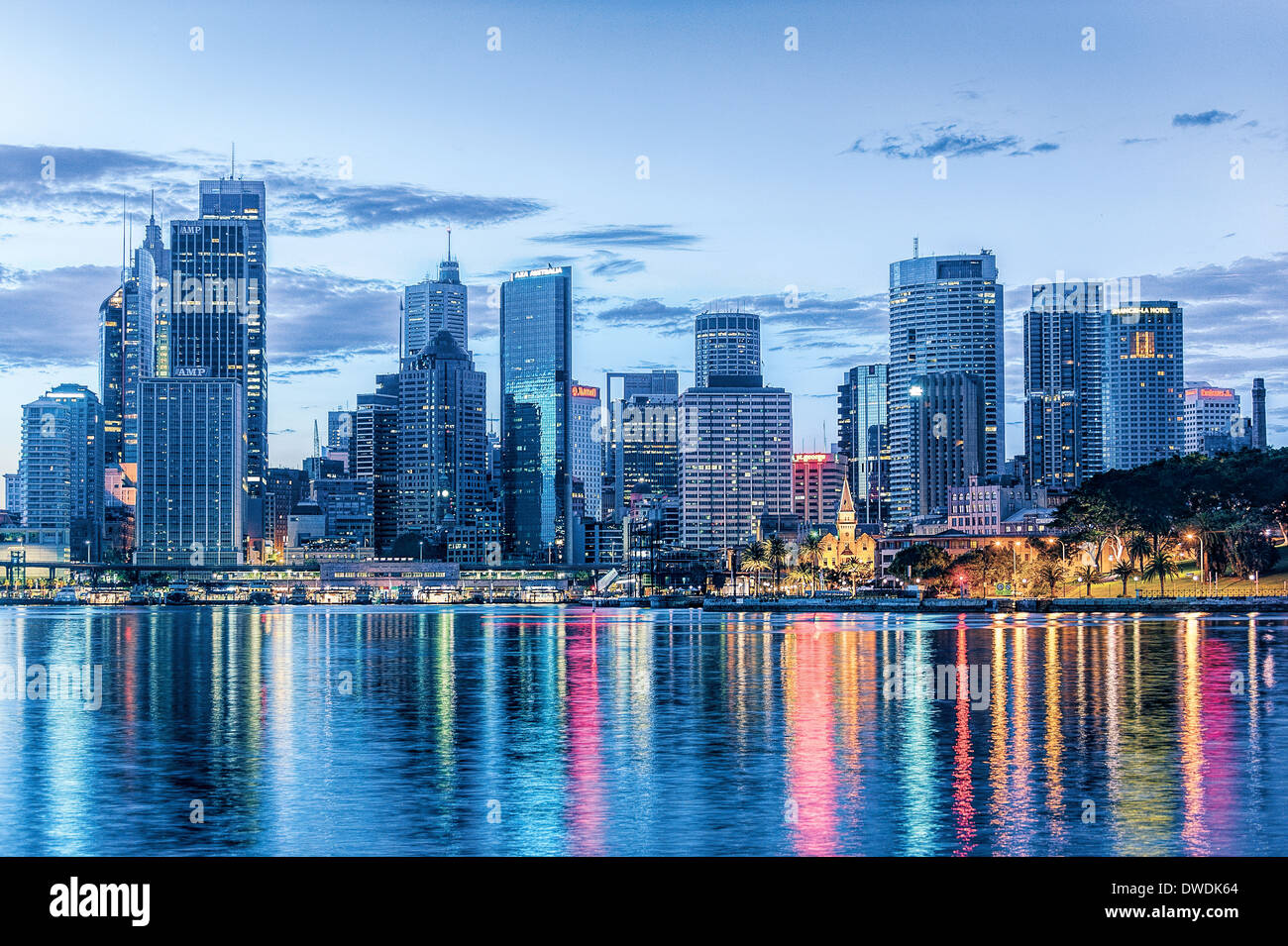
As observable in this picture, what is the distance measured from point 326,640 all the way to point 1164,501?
113 metres

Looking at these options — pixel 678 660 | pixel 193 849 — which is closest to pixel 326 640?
pixel 678 660

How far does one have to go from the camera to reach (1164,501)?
650 ft

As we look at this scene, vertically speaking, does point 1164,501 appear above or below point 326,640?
above

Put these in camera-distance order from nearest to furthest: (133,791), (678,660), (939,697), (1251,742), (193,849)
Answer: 1. (193,849)
2. (133,791)
3. (1251,742)
4. (939,697)
5. (678,660)

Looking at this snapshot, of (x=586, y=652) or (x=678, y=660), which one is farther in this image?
(x=586, y=652)

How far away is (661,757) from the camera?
2063 inches

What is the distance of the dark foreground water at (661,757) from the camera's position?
37781 millimetres

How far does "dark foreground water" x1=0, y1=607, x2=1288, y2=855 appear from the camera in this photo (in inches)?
1487
